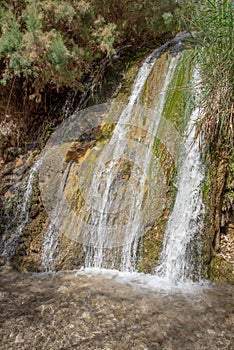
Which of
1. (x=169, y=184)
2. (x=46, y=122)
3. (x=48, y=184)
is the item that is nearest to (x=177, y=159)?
(x=169, y=184)

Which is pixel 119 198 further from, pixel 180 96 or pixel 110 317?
pixel 180 96

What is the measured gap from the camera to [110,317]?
2.64m

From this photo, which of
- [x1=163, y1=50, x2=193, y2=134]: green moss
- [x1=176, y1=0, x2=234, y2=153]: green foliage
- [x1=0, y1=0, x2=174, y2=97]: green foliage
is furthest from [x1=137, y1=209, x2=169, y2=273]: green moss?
[x1=0, y1=0, x2=174, y2=97]: green foliage

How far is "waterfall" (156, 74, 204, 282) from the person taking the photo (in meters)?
3.54

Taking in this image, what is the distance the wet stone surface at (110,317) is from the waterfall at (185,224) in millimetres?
429

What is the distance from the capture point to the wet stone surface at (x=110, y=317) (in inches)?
91.0

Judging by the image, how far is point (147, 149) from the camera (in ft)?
14.7

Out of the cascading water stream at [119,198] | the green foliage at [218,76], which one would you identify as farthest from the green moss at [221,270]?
the green foliage at [218,76]

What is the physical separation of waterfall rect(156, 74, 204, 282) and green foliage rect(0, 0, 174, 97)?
2697mm

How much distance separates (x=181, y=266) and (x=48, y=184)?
2298mm

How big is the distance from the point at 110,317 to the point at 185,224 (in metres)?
1.54

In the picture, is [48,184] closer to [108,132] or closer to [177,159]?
[108,132]

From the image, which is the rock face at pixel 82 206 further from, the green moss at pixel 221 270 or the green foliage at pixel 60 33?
the green foliage at pixel 60 33

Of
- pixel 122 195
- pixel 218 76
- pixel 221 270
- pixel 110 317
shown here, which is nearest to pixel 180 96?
pixel 218 76
